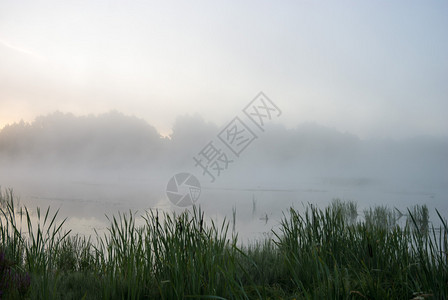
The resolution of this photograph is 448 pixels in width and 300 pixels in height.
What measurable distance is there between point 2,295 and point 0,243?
45.2 inches

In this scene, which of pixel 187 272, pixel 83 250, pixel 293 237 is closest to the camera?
pixel 187 272

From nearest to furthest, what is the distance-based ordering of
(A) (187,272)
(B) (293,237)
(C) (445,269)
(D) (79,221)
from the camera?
(C) (445,269)
(A) (187,272)
(B) (293,237)
(D) (79,221)

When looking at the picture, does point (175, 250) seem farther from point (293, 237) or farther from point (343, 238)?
point (343, 238)

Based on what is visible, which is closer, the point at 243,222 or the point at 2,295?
the point at 2,295

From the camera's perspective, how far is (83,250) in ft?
15.9

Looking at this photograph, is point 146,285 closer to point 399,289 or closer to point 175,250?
point 175,250

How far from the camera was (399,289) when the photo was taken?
2.22m

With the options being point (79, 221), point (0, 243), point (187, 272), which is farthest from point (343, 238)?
point (79, 221)

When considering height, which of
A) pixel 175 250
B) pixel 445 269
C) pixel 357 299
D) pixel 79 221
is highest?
pixel 79 221

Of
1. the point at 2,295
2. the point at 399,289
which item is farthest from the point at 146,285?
the point at 399,289

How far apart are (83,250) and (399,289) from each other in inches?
173

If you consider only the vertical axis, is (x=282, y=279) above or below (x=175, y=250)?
below

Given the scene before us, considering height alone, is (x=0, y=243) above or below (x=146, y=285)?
above

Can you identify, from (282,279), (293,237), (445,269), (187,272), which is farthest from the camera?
(293,237)
